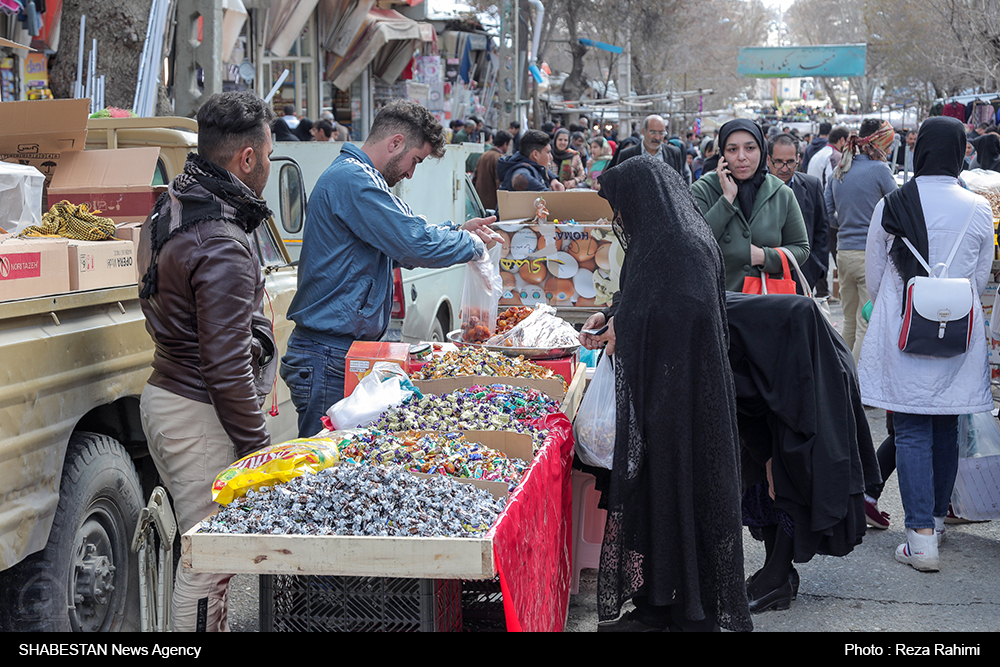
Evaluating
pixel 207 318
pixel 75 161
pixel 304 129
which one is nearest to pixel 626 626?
pixel 207 318

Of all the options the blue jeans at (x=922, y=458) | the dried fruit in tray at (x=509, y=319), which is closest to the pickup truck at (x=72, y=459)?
the dried fruit in tray at (x=509, y=319)

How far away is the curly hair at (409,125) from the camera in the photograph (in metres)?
4.03

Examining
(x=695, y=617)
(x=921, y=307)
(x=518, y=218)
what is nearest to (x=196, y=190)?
(x=695, y=617)

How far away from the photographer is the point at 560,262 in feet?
24.5

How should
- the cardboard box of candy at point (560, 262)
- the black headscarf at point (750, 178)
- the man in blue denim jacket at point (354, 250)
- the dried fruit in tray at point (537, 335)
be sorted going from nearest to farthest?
1. the man in blue denim jacket at point (354, 250)
2. the dried fruit in tray at point (537, 335)
3. the black headscarf at point (750, 178)
4. the cardboard box of candy at point (560, 262)

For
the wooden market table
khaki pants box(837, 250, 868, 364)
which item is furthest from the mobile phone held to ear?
khaki pants box(837, 250, 868, 364)

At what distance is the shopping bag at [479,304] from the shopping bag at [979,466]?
2517 mm

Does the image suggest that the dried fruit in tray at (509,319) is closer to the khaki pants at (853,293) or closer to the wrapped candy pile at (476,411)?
the wrapped candy pile at (476,411)

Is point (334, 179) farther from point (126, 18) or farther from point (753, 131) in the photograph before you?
point (126, 18)

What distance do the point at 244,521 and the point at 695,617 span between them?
1.62m

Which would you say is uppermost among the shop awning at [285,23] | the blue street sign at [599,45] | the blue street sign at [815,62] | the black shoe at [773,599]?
the blue street sign at [815,62]

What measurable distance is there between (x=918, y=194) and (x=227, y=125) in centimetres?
329

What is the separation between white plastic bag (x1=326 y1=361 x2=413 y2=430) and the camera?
3541 mm

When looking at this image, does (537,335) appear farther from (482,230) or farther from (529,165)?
(529,165)
